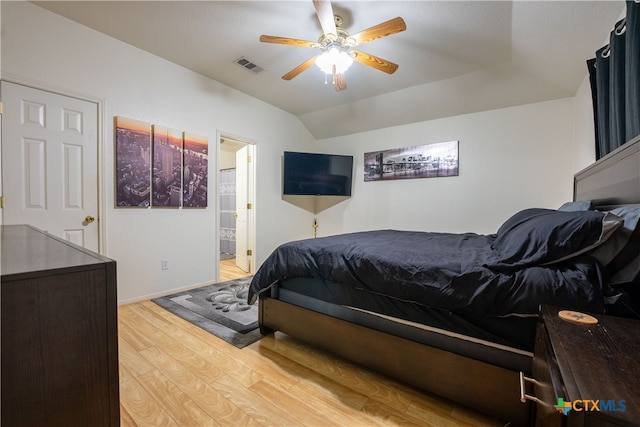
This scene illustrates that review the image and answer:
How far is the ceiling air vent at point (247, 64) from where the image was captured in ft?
9.75

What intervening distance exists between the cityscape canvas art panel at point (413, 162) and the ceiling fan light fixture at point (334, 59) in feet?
6.95

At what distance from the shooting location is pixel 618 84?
5.90ft

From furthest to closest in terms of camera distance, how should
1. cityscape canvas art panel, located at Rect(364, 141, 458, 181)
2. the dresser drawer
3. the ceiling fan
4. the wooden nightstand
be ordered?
1. cityscape canvas art panel, located at Rect(364, 141, 458, 181)
2. the ceiling fan
3. the dresser drawer
4. the wooden nightstand

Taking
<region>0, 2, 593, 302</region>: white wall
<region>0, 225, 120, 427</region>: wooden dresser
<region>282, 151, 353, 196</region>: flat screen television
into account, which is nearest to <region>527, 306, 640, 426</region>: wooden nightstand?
<region>0, 225, 120, 427</region>: wooden dresser

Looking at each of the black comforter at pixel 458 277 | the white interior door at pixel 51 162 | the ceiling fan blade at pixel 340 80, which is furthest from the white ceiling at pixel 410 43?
the black comforter at pixel 458 277

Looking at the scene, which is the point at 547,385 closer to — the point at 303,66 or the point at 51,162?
the point at 303,66

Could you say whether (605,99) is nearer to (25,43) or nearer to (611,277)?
(611,277)

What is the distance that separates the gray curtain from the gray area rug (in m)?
2.40

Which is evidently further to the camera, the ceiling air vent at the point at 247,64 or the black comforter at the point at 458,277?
the ceiling air vent at the point at 247,64

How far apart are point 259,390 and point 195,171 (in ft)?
8.64

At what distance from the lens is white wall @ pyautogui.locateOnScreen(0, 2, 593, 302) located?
240cm

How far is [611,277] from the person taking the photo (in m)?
1.12

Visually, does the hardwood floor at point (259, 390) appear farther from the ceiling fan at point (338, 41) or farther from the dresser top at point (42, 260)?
the ceiling fan at point (338, 41)

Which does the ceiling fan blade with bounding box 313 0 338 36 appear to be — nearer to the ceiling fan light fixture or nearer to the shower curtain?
the ceiling fan light fixture
